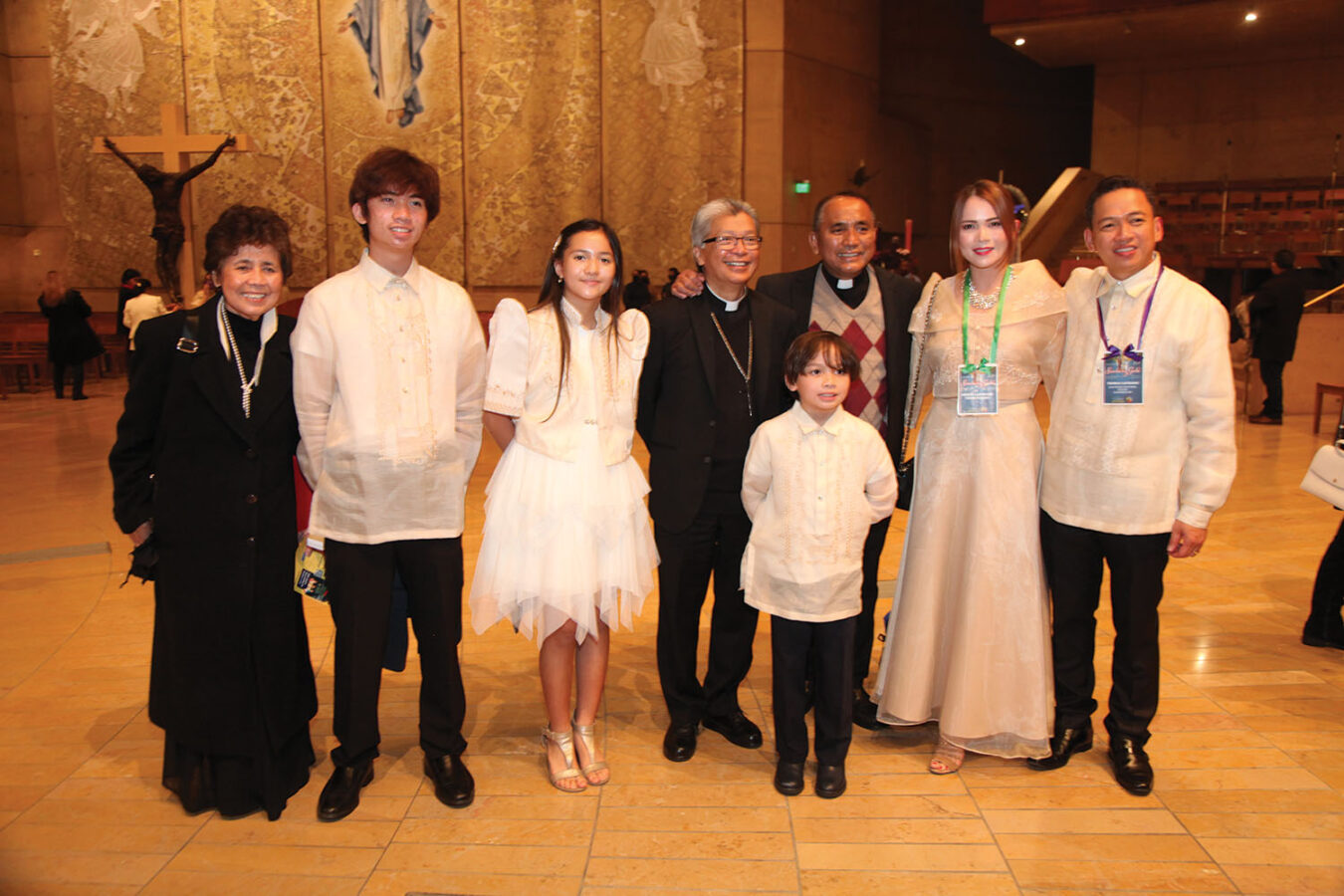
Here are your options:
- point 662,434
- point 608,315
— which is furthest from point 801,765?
point 608,315

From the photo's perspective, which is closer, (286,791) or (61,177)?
(286,791)

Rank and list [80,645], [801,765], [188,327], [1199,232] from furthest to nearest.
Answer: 1. [1199,232]
2. [80,645]
3. [801,765]
4. [188,327]

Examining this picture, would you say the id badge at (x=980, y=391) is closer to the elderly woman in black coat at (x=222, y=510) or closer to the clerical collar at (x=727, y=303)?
the clerical collar at (x=727, y=303)

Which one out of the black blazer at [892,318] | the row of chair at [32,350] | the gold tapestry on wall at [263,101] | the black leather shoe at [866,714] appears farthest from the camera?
the gold tapestry on wall at [263,101]

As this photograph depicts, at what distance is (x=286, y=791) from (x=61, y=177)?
18.0 m

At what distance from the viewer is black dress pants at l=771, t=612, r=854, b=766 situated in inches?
117

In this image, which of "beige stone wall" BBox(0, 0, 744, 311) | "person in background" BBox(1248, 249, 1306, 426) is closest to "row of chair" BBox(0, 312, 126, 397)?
"beige stone wall" BBox(0, 0, 744, 311)

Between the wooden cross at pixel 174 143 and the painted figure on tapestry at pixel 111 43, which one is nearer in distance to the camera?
the wooden cross at pixel 174 143

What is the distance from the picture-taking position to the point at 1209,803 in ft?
9.45

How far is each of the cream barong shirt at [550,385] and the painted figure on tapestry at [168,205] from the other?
11965 mm

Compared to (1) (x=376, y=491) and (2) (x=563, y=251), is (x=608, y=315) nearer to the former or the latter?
(2) (x=563, y=251)

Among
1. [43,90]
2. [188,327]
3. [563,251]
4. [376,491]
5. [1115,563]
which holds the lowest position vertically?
[1115,563]

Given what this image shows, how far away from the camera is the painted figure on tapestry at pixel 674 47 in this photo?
51.6ft

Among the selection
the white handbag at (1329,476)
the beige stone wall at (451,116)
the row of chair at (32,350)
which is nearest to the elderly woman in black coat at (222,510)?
the white handbag at (1329,476)
